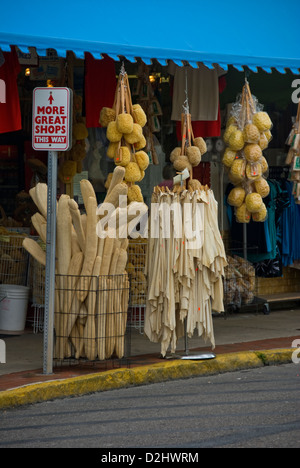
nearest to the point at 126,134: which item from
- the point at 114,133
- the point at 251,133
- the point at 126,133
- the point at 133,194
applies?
the point at 126,133

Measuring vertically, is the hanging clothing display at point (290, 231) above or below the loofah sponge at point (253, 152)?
below

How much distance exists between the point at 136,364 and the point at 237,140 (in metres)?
3.28

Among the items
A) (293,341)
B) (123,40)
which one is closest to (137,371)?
(293,341)

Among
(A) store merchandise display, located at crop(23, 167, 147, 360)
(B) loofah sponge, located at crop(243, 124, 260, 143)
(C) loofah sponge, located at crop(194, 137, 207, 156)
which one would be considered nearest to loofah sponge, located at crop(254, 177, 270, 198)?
(B) loofah sponge, located at crop(243, 124, 260, 143)

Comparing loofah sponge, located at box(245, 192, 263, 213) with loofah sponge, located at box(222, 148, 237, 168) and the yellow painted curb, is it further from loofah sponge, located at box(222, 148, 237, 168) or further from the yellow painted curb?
the yellow painted curb

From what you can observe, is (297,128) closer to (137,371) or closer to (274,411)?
(137,371)

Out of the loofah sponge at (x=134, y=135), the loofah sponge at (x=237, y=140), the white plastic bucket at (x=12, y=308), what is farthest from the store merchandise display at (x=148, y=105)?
the white plastic bucket at (x=12, y=308)

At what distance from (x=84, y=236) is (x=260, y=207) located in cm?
281

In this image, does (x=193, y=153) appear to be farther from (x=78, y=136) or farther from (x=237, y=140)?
(x=78, y=136)

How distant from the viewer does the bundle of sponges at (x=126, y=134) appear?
10267mm

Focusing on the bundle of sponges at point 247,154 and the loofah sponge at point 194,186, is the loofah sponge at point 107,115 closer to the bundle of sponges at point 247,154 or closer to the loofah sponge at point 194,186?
the loofah sponge at point 194,186

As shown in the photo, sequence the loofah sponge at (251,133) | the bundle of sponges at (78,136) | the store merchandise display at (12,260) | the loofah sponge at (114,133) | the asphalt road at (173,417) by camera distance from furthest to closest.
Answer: the bundle of sponges at (78,136) < the store merchandise display at (12,260) < the loofah sponge at (251,133) < the loofah sponge at (114,133) < the asphalt road at (173,417)

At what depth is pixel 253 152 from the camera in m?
10.9
